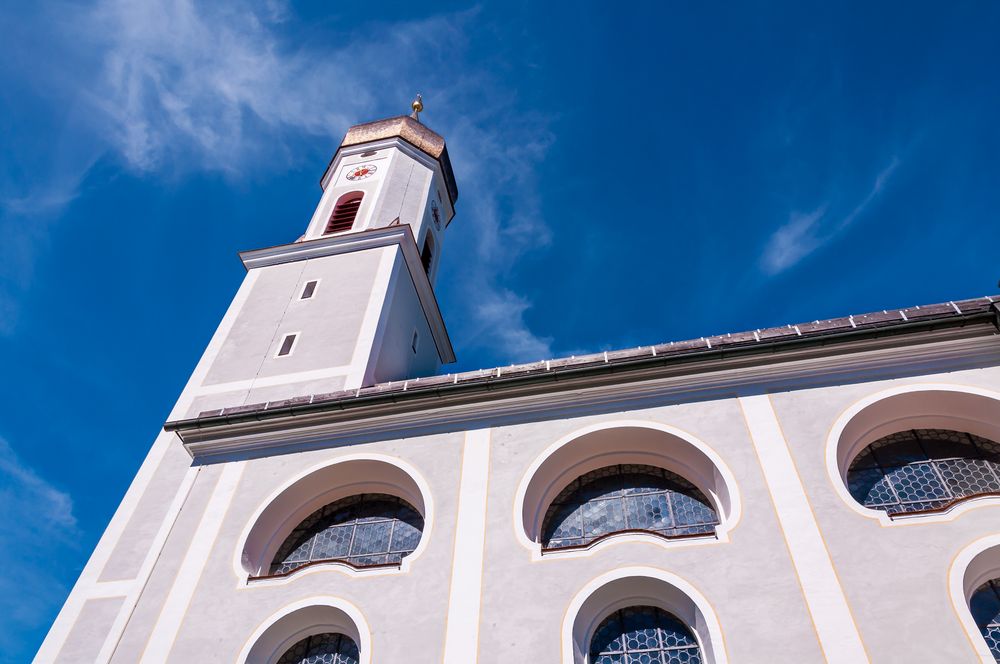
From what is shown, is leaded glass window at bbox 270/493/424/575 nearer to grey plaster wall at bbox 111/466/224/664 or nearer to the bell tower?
grey plaster wall at bbox 111/466/224/664

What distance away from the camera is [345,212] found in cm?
2655

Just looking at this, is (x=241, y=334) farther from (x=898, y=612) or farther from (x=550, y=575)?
(x=898, y=612)

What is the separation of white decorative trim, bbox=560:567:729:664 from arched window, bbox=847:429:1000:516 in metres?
3.25

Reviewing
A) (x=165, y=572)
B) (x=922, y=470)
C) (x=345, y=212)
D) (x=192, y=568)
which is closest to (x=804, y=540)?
(x=922, y=470)

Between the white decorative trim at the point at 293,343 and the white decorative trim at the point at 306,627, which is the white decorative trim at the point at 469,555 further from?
the white decorative trim at the point at 293,343

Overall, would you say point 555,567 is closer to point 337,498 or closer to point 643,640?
point 643,640

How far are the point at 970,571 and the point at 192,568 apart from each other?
11.3 metres

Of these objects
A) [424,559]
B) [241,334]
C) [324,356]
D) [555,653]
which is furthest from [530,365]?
[241,334]

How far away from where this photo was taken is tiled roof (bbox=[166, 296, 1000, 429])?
13.1m

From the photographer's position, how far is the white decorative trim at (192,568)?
1241 cm

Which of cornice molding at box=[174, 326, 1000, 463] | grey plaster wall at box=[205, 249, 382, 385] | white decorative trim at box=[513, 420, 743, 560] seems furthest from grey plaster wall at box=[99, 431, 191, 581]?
white decorative trim at box=[513, 420, 743, 560]

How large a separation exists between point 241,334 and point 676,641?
14071mm

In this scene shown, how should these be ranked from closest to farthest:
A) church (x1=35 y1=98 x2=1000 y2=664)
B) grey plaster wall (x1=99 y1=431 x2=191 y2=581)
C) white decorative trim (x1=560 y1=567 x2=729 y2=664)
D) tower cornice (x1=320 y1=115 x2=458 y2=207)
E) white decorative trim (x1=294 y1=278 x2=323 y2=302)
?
white decorative trim (x1=560 y1=567 x2=729 y2=664)
church (x1=35 y1=98 x2=1000 y2=664)
grey plaster wall (x1=99 y1=431 x2=191 y2=581)
white decorative trim (x1=294 y1=278 x2=323 y2=302)
tower cornice (x1=320 y1=115 x2=458 y2=207)

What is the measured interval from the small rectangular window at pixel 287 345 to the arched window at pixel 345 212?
6065 millimetres
